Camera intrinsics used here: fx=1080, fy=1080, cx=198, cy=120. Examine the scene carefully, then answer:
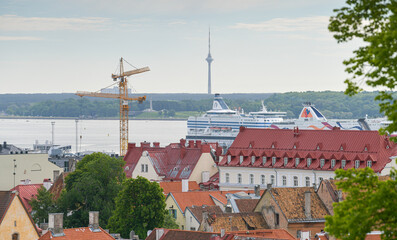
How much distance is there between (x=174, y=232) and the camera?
49719 millimetres

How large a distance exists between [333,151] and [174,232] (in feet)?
138

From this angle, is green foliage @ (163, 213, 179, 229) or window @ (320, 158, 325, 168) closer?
green foliage @ (163, 213, 179, 229)

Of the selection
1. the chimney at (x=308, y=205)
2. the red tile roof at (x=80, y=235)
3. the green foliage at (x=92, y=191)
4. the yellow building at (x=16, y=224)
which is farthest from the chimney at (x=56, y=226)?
the green foliage at (x=92, y=191)

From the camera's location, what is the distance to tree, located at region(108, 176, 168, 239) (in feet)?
209

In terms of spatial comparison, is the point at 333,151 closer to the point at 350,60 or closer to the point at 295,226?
the point at 295,226

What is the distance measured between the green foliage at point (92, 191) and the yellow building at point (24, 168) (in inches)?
645

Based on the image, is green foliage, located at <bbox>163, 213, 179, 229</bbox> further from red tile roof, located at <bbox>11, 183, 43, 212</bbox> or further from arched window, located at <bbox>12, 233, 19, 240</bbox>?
arched window, located at <bbox>12, 233, 19, 240</bbox>

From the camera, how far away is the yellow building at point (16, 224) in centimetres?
4591

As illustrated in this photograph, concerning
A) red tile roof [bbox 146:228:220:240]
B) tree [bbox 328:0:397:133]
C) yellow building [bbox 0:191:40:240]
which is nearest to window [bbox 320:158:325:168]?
red tile roof [bbox 146:228:220:240]

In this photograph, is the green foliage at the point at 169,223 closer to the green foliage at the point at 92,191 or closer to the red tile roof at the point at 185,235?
the green foliage at the point at 92,191

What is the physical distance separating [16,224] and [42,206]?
79.1ft

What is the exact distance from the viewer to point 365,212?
1847cm

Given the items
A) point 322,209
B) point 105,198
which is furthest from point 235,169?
point 322,209

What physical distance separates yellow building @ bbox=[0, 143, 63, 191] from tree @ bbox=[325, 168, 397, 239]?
242ft
